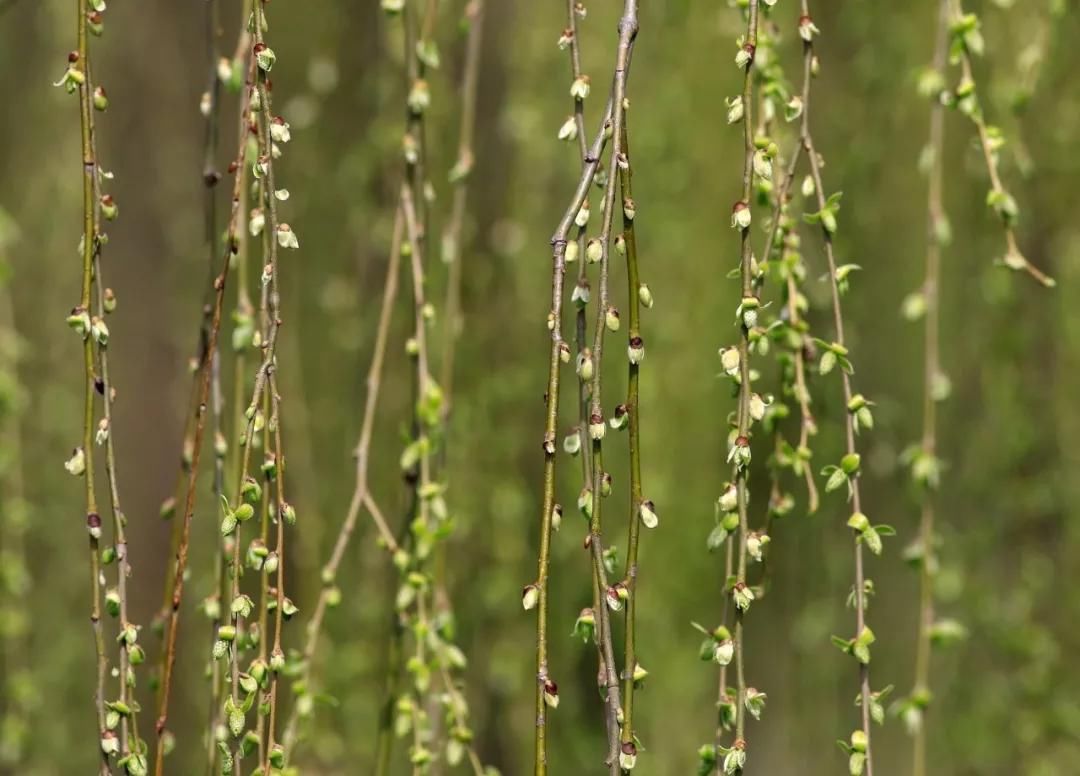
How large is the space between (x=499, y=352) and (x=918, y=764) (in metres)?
0.89

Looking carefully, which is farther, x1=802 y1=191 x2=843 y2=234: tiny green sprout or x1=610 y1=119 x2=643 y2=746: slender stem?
x1=802 y1=191 x2=843 y2=234: tiny green sprout

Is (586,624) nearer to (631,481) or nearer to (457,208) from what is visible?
(631,481)

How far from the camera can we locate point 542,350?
5.14 feet

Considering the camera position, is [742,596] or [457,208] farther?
[457,208]

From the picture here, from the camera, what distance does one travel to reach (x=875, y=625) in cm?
173

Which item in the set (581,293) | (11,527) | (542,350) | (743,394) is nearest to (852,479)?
(743,394)

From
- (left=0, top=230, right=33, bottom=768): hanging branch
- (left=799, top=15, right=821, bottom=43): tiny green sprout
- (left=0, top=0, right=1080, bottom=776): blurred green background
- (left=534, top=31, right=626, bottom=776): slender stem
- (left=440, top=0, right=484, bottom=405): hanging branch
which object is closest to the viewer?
(left=534, top=31, right=626, bottom=776): slender stem

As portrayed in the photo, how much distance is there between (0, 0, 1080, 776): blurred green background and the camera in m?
1.40

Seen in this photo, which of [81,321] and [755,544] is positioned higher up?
[81,321]

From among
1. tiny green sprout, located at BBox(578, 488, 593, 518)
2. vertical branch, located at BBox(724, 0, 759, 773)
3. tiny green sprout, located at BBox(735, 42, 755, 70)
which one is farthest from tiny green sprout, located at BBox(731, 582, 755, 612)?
tiny green sprout, located at BBox(735, 42, 755, 70)

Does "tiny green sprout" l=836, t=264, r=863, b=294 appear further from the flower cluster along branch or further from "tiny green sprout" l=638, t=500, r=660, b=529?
the flower cluster along branch

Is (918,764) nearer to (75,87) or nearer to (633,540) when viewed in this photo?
(633,540)

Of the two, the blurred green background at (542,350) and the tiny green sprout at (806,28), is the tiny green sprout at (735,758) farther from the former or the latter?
the blurred green background at (542,350)

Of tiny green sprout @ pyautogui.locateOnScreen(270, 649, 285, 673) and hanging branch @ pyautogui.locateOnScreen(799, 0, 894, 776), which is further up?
hanging branch @ pyautogui.locateOnScreen(799, 0, 894, 776)
